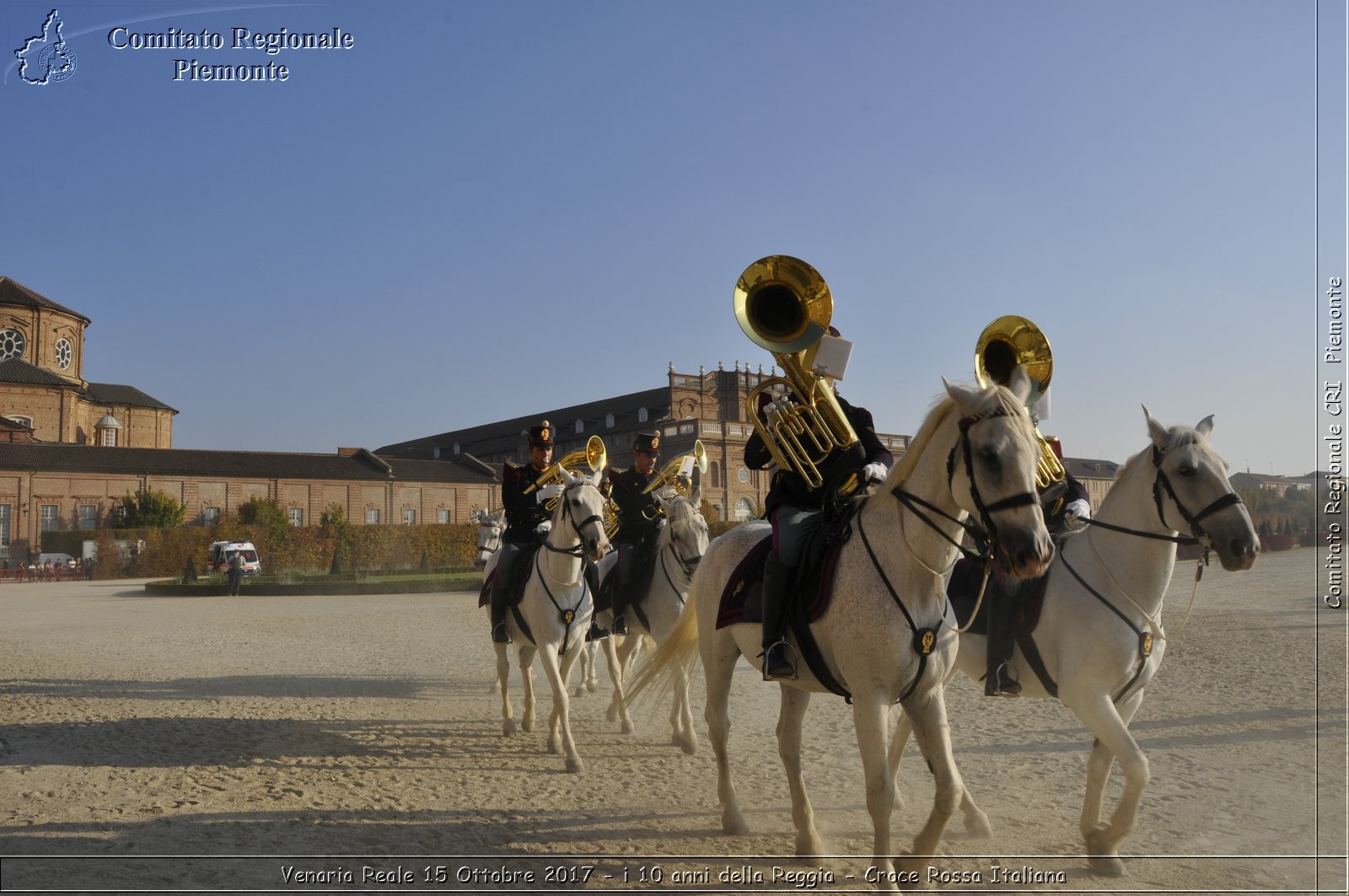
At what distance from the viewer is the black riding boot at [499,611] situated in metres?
9.66

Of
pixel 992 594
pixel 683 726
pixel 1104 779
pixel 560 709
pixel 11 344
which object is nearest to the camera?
pixel 1104 779

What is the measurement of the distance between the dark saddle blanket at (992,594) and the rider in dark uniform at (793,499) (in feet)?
3.06

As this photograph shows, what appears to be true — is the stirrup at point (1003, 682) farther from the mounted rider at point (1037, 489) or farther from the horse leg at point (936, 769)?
the horse leg at point (936, 769)

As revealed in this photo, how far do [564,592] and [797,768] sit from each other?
3.61 meters

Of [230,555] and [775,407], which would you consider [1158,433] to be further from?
[230,555]

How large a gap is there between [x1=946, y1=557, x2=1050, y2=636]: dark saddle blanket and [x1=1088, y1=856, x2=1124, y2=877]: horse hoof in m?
1.36

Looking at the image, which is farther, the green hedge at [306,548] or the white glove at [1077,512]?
the green hedge at [306,548]

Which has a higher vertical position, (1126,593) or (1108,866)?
(1126,593)

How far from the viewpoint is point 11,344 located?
78188 millimetres

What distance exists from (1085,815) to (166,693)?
1161 cm

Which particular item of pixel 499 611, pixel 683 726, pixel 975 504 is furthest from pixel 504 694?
pixel 975 504

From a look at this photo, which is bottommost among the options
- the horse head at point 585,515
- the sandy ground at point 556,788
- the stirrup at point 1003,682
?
the sandy ground at point 556,788

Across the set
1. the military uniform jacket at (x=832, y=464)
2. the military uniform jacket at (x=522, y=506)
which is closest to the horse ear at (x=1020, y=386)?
the military uniform jacket at (x=832, y=464)

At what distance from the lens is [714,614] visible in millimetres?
6371
